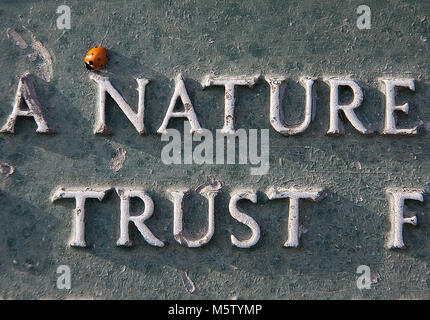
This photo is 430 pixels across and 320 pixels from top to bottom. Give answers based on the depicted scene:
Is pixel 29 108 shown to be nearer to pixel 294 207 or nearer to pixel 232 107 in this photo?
pixel 232 107

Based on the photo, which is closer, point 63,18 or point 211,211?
point 211,211

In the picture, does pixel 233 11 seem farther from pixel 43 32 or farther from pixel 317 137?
pixel 43 32

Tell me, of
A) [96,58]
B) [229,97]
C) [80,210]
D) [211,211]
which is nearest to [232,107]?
[229,97]

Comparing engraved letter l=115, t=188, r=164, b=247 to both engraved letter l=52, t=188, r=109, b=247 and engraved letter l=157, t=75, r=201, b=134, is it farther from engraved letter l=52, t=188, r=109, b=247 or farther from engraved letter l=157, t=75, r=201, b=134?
engraved letter l=157, t=75, r=201, b=134

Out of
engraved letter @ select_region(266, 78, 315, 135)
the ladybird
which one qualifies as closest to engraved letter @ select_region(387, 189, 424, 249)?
engraved letter @ select_region(266, 78, 315, 135)

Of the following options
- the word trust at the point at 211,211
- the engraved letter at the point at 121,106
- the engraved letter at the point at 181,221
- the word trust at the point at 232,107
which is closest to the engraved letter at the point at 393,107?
the word trust at the point at 232,107

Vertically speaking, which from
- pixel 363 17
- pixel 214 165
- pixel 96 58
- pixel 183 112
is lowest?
pixel 214 165

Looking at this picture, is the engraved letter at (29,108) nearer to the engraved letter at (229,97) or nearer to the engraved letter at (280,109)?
the engraved letter at (229,97)
